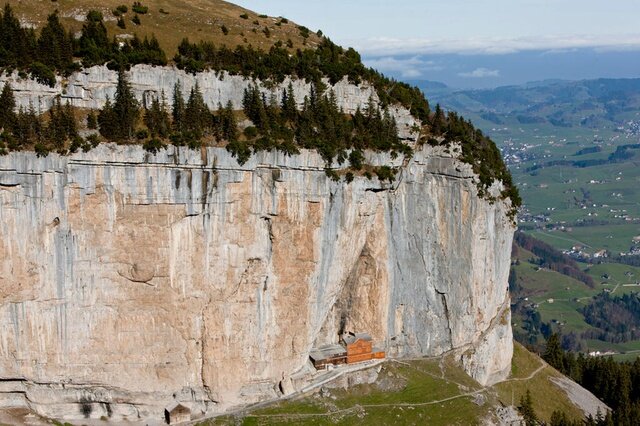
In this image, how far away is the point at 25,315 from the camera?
49250mm

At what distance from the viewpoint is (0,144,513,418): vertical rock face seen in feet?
159

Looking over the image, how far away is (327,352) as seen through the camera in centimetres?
5997

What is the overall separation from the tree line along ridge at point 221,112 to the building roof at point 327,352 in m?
16.3

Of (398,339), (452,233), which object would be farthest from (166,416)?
(452,233)

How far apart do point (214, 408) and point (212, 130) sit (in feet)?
75.0

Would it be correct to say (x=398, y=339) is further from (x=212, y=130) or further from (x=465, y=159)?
(x=212, y=130)

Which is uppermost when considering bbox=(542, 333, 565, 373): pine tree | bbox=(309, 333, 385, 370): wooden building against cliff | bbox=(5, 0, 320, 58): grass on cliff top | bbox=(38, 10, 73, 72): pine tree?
bbox=(5, 0, 320, 58): grass on cliff top

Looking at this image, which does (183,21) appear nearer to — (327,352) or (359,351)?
(327,352)

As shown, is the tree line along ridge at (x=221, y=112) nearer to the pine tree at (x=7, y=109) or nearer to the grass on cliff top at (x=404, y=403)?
the pine tree at (x=7, y=109)

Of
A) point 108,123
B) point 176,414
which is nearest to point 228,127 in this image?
point 108,123

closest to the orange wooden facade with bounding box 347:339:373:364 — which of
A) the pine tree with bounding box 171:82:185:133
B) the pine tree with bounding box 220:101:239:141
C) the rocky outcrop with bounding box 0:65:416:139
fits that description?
the pine tree with bounding box 220:101:239:141

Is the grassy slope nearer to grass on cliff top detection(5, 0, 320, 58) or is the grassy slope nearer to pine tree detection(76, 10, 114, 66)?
grass on cliff top detection(5, 0, 320, 58)

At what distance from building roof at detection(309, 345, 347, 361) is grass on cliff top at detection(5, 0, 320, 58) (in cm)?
2853

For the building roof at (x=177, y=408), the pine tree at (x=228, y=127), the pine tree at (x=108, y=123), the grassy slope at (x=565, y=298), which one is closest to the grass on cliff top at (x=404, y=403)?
the building roof at (x=177, y=408)
